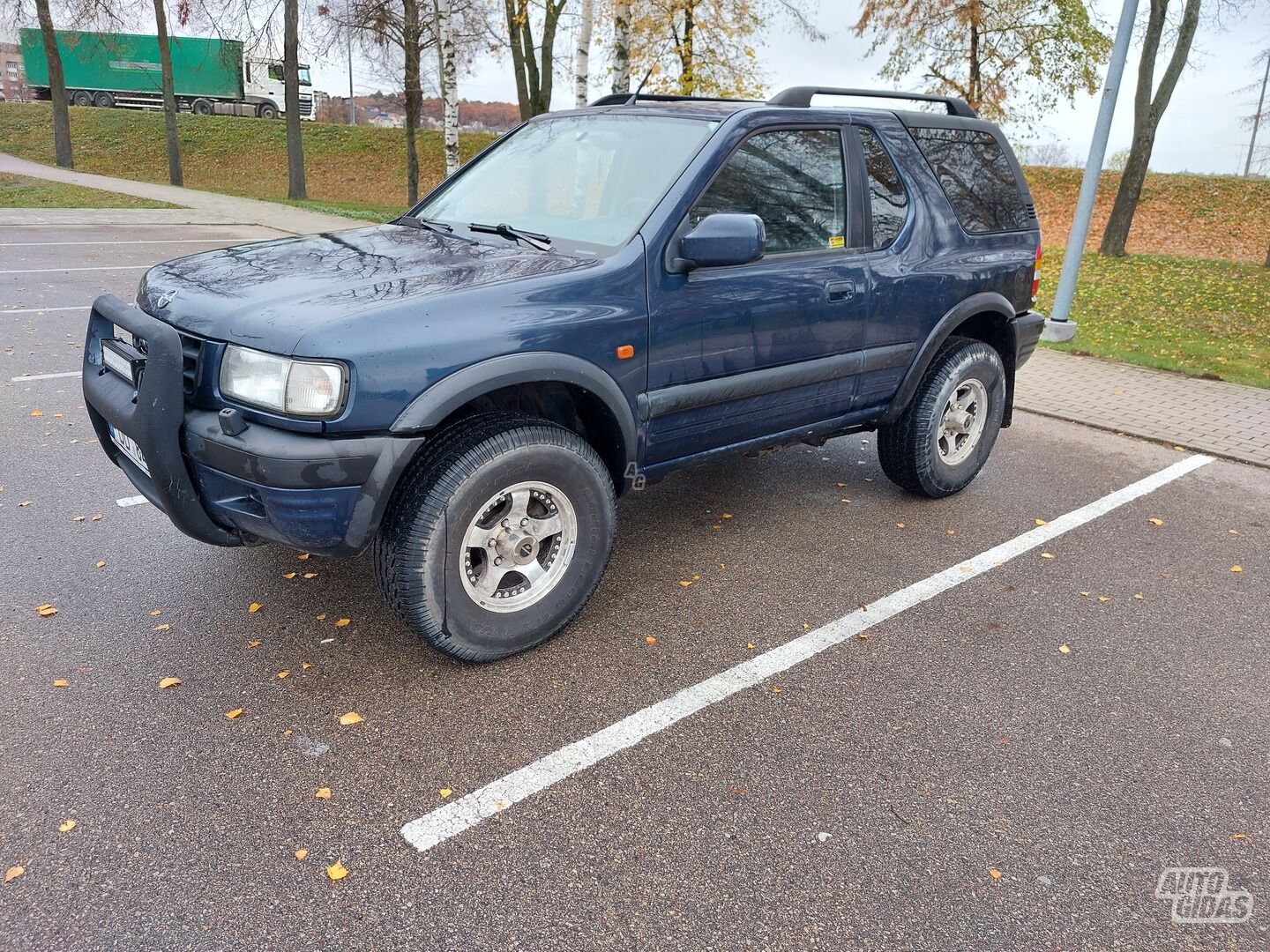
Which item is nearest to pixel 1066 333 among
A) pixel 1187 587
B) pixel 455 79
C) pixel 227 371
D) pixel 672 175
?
pixel 1187 587

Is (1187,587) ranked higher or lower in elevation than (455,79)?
lower

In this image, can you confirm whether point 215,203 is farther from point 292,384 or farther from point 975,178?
point 292,384

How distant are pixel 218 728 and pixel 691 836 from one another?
5.09ft

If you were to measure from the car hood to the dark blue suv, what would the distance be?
2 cm

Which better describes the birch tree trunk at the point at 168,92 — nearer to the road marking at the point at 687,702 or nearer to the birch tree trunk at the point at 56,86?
the birch tree trunk at the point at 56,86

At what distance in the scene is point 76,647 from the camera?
3.38 meters

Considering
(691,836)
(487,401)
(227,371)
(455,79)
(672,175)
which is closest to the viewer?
(691,836)

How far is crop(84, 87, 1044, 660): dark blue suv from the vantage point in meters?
2.88

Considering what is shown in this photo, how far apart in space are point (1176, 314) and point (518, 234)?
11233 mm

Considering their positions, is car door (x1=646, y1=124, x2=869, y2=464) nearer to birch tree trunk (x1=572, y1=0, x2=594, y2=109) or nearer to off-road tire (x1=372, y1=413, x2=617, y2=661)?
off-road tire (x1=372, y1=413, x2=617, y2=661)

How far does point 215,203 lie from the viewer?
69.5 ft

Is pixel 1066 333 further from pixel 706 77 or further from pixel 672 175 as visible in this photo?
pixel 706 77

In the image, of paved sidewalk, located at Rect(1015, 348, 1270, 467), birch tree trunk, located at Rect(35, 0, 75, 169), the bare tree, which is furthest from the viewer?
birch tree trunk, located at Rect(35, 0, 75, 169)

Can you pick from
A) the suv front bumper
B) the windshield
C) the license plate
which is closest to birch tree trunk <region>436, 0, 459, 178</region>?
the windshield
